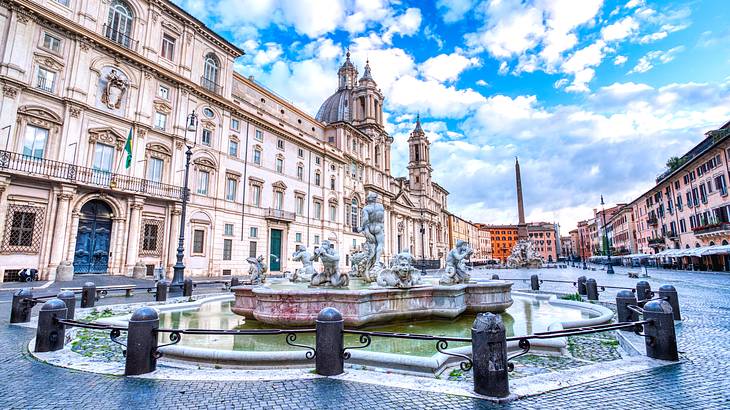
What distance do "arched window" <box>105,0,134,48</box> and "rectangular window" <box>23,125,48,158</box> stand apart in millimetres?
7563

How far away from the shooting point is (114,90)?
2195cm

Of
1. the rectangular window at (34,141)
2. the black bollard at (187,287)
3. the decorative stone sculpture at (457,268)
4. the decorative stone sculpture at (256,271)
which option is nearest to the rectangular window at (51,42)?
the rectangular window at (34,141)

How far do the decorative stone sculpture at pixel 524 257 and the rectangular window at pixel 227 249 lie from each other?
35.2m

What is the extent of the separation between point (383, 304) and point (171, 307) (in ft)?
20.9

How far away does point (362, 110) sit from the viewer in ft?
188

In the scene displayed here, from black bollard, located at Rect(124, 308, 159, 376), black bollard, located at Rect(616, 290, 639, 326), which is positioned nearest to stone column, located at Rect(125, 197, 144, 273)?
black bollard, located at Rect(124, 308, 159, 376)

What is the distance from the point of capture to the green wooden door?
1272 inches

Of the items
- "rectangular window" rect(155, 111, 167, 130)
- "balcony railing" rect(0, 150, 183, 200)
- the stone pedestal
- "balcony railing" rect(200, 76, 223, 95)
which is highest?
"balcony railing" rect(200, 76, 223, 95)

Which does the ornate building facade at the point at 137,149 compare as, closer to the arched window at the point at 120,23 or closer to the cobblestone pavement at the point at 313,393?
the arched window at the point at 120,23

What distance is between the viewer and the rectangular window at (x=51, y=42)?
19.0 metres

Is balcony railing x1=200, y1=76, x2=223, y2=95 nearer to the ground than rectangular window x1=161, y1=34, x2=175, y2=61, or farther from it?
nearer to the ground

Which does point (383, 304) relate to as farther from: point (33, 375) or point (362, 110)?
point (362, 110)

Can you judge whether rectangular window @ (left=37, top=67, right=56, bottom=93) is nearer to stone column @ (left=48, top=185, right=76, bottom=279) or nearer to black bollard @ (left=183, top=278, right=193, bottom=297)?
stone column @ (left=48, top=185, right=76, bottom=279)

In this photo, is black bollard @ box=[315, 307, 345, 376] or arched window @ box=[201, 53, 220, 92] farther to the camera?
arched window @ box=[201, 53, 220, 92]
